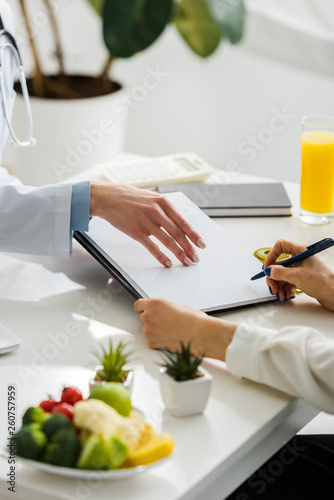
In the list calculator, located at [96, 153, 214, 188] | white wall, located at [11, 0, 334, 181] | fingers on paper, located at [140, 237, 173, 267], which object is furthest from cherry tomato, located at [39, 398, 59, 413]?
white wall, located at [11, 0, 334, 181]

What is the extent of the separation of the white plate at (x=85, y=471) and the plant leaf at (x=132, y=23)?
6.74 ft

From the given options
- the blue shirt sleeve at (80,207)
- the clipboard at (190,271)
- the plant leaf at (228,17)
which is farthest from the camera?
the plant leaf at (228,17)

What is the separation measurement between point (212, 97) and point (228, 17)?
769 mm

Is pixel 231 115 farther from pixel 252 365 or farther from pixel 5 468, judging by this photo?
pixel 5 468

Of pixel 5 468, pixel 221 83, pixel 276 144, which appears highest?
pixel 5 468

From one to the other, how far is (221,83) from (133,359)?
257 centimetres

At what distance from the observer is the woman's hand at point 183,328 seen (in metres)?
1.07

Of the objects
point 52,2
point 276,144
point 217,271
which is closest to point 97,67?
point 52,2

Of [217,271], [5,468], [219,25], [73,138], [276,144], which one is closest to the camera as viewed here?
[5,468]

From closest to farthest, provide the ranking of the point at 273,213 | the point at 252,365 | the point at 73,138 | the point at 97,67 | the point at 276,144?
1. the point at 252,365
2. the point at 273,213
3. the point at 73,138
4. the point at 276,144
5. the point at 97,67

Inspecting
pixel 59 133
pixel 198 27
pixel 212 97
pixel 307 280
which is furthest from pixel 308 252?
pixel 212 97

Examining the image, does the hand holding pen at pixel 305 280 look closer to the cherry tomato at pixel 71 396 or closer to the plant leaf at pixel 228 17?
the cherry tomato at pixel 71 396

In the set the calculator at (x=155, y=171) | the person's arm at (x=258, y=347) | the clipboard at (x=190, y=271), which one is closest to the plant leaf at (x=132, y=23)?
the calculator at (x=155, y=171)

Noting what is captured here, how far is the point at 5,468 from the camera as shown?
0.84m
